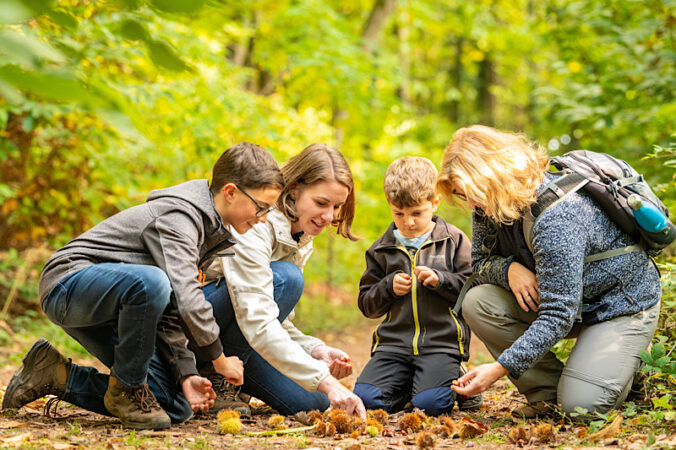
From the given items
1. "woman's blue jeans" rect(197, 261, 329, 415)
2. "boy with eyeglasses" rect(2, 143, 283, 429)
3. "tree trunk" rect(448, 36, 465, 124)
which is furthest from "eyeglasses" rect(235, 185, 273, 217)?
"tree trunk" rect(448, 36, 465, 124)

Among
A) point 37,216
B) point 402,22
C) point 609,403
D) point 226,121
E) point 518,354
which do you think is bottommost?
point 37,216

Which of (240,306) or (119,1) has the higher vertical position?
(119,1)

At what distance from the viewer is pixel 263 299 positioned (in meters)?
2.46

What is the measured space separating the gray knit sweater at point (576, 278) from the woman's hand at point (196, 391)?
3.68 feet

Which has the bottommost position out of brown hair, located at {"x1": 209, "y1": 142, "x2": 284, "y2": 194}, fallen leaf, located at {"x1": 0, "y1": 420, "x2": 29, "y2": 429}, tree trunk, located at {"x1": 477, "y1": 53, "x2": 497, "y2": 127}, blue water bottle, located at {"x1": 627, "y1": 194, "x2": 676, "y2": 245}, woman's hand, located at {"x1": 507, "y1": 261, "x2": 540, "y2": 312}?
fallen leaf, located at {"x1": 0, "y1": 420, "x2": 29, "y2": 429}

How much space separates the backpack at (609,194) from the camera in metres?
2.32

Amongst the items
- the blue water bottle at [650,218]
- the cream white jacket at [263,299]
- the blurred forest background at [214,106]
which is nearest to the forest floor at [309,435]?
the cream white jacket at [263,299]

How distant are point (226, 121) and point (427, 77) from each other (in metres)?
10.4

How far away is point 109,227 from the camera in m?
2.36

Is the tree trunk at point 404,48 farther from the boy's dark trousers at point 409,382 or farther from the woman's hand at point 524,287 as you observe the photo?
the woman's hand at point 524,287

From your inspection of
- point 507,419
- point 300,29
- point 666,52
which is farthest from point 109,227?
point 300,29

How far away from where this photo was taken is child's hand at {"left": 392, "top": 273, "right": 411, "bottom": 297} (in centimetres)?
282

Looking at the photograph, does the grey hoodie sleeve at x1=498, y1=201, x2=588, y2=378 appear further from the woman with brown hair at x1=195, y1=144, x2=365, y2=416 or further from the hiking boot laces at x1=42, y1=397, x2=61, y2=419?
the hiking boot laces at x1=42, y1=397, x2=61, y2=419

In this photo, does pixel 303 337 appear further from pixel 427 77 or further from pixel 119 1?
pixel 427 77
